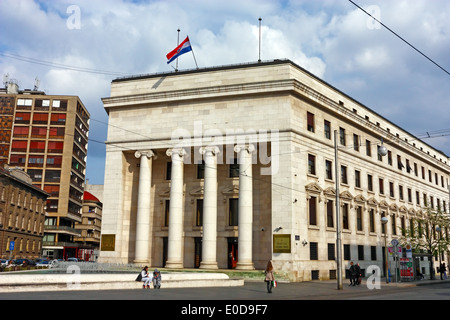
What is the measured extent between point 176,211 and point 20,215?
46.4 metres

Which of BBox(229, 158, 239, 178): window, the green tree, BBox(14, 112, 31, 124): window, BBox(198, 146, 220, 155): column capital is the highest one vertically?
BBox(14, 112, 31, 124): window

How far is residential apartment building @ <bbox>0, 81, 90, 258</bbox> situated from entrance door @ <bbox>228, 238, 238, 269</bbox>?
61.7 m

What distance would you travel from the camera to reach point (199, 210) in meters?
43.0

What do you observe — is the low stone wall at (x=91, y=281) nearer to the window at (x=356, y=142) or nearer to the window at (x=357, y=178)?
the window at (x=357, y=178)

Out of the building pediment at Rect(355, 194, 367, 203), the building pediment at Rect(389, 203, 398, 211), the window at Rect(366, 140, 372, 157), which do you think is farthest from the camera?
the building pediment at Rect(389, 203, 398, 211)

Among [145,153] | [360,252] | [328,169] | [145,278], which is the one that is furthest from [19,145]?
[145,278]

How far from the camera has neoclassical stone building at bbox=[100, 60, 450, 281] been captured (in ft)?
126

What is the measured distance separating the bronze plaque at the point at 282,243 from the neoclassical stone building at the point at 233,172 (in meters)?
0.08

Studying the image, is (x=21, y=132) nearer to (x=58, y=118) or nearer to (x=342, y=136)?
(x=58, y=118)

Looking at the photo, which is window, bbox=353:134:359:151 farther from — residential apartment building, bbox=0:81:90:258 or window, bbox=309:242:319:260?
residential apartment building, bbox=0:81:90:258

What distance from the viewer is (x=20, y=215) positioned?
250 ft

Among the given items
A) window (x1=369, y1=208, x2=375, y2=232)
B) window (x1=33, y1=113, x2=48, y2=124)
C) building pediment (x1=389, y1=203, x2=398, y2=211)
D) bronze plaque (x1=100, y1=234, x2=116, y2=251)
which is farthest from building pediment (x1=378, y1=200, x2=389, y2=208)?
window (x1=33, y1=113, x2=48, y2=124)

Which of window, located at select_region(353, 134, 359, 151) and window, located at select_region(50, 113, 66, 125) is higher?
window, located at select_region(50, 113, 66, 125)

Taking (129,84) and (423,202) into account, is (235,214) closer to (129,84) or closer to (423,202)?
(129,84)
